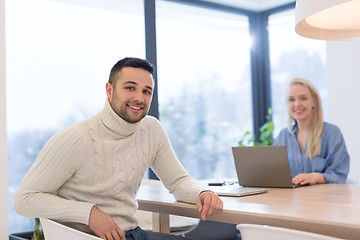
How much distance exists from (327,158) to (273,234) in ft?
6.00

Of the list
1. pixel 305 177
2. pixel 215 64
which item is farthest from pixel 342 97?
pixel 305 177

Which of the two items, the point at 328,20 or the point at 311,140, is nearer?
the point at 328,20

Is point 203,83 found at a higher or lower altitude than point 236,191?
higher

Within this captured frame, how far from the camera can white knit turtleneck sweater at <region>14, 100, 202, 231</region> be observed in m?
1.79

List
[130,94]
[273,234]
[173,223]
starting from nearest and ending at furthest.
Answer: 1. [273,234]
2. [130,94]
3. [173,223]

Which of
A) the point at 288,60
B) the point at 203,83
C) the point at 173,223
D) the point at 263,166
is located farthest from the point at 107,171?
the point at 288,60

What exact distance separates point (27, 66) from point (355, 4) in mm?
2612

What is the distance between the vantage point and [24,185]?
181 cm

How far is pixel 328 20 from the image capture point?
1862 mm

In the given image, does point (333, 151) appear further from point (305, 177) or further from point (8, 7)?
point (8, 7)

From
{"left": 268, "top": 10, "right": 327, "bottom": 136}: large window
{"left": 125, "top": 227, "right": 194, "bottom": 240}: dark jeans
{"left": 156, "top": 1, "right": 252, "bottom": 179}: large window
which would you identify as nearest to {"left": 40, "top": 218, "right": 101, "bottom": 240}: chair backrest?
{"left": 125, "top": 227, "right": 194, "bottom": 240}: dark jeans

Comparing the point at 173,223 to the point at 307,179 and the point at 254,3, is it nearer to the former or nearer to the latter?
the point at 307,179

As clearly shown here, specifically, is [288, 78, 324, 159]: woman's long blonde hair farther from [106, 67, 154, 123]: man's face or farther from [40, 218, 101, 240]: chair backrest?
[40, 218, 101, 240]: chair backrest

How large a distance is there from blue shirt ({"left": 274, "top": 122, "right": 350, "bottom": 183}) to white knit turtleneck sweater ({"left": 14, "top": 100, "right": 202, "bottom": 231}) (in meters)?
1.11
